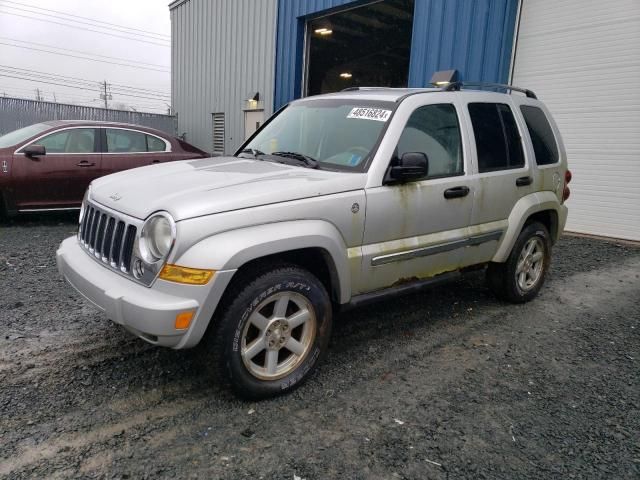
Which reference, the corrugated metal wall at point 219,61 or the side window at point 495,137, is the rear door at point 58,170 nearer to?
the side window at point 495,137

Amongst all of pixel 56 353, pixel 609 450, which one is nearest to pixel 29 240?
pixel 56 353

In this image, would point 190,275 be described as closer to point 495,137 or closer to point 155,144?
point 495,137

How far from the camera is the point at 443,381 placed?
3.27 meters

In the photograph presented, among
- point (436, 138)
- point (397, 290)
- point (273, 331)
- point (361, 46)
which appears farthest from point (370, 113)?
point (361, 46)

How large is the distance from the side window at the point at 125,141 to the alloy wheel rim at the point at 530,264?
606cm

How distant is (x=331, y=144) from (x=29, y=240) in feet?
15.7

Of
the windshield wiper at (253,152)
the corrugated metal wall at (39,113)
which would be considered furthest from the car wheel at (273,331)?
the corrugated metal wall at (39,113)

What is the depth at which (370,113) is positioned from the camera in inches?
143

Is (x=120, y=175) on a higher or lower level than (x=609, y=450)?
higher

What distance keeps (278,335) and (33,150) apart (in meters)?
5.81

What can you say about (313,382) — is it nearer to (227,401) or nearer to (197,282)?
(227,401)

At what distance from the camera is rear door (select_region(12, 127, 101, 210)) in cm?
700

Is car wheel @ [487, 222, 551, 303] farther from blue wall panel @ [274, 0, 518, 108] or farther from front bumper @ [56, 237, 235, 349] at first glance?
blue wall panel @ [274, 0, 518, 108]

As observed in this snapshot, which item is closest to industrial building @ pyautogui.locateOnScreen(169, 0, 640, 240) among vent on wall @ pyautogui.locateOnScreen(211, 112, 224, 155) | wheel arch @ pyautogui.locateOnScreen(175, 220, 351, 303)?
vent on wall @ pyautogui.locateOnScreen(211, 112, 224, 155)
